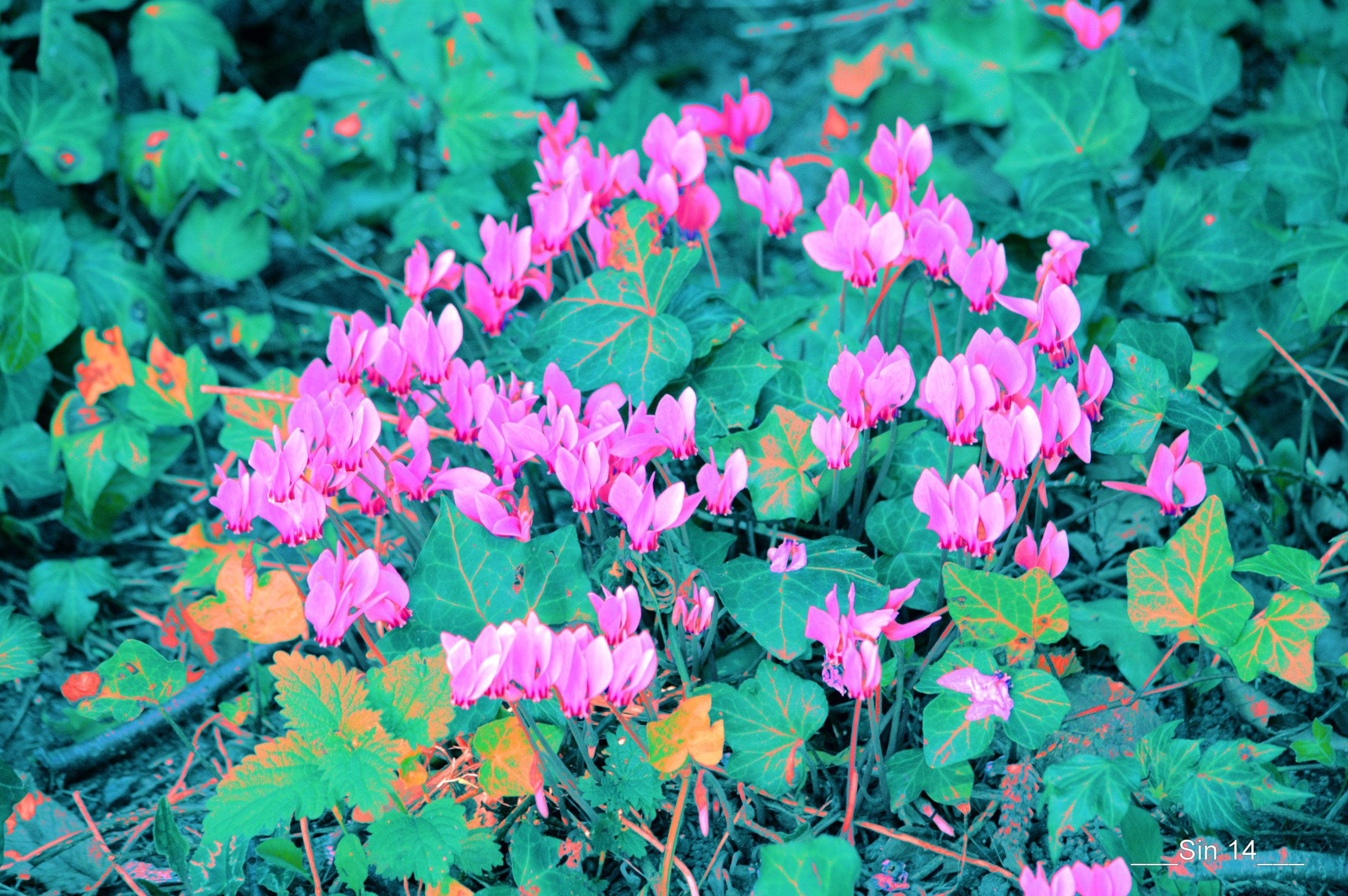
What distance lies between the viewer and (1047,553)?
4.97 feet

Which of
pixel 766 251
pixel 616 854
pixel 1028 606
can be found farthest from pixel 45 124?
pixel 1028 606

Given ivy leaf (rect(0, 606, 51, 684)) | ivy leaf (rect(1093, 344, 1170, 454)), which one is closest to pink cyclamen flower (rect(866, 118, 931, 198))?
ivy leaf (rect(1093, 344, 1170, 454))

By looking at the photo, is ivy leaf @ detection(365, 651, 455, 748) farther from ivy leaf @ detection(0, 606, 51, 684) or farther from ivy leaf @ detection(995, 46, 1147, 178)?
ivy leaf @ detection(995, 46, 1147, 178)

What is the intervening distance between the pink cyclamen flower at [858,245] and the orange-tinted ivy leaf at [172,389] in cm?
134

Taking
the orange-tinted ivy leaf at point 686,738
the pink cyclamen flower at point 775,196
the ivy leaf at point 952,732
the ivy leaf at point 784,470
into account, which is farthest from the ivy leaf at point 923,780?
the pink cyclamen flower at point 775,196

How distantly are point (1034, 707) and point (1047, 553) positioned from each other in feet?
0.74

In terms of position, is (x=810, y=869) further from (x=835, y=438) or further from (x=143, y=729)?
(x=143, y=729)

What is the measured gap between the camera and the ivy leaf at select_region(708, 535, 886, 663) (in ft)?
5.13

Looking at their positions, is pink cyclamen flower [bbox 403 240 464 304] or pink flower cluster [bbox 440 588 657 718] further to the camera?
pink cyclamen flower [bbox 403 240 464 304]

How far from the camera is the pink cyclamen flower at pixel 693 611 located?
1.47 meters

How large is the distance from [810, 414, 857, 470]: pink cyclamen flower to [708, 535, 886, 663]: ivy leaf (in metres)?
0.18

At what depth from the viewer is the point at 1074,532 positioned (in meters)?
2.12

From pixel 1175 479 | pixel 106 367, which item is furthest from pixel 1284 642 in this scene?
pixel 106 367

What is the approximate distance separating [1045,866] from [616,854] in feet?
2.16
